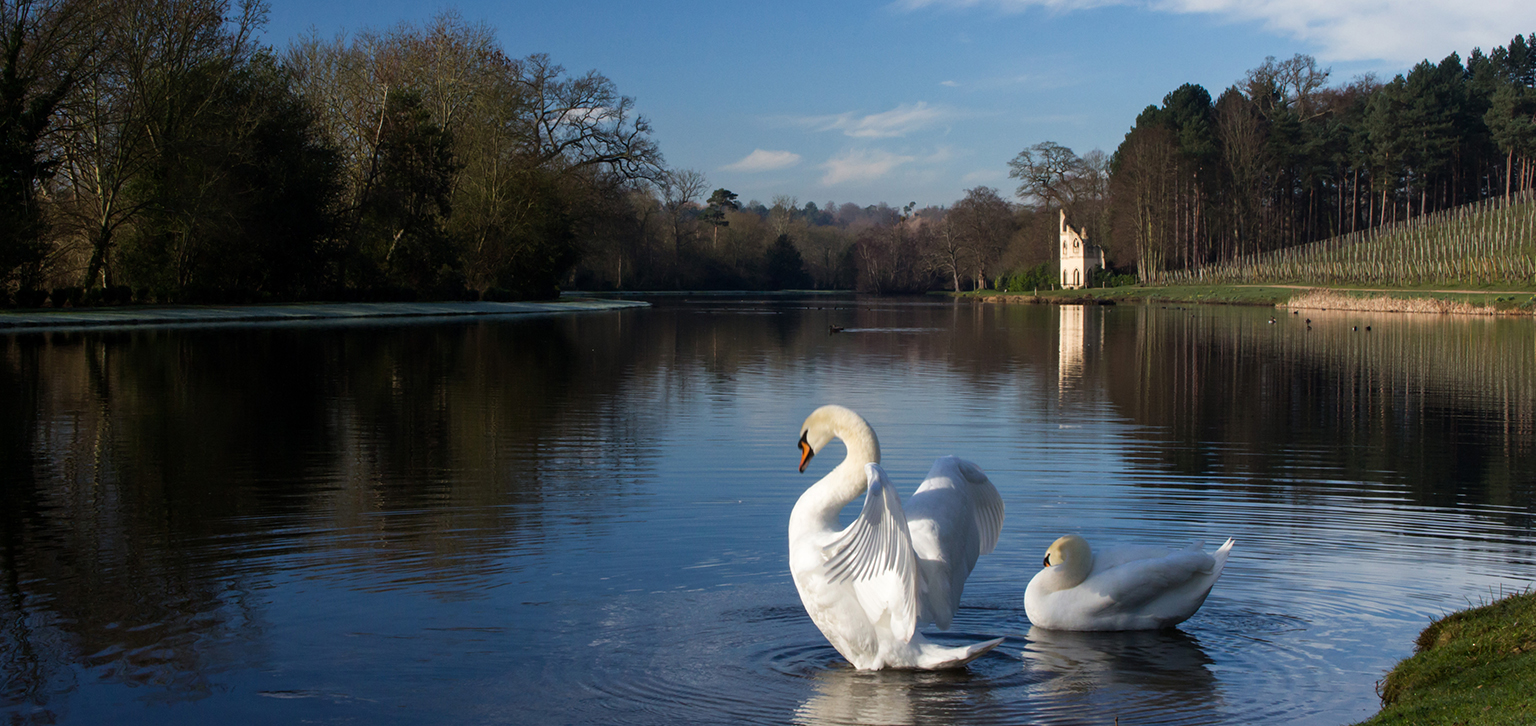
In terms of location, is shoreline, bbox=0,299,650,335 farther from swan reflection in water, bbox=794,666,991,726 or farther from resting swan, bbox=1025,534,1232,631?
resting swan, bbox=1025,534,1232,631

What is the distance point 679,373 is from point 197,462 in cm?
1304

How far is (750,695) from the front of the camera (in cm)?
586

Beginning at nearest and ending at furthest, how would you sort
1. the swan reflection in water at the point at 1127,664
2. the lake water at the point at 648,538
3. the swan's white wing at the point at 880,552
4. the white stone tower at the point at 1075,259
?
1. the swan's white wing at the point at 880,552
2. the lake water at the point at 648,538
3. the swan reflection in water at the point at 1127,664
4. the white stone tower at the point at 1075,259

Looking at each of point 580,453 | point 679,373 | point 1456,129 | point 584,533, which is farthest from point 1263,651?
point 1456,129

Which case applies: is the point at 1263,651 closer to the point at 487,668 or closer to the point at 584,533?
the point at 487,668

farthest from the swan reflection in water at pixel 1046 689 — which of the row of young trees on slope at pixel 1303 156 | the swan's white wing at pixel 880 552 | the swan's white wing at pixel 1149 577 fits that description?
the row of young trees on slope at pixel 1303 156

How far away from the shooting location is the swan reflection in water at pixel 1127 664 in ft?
19.7

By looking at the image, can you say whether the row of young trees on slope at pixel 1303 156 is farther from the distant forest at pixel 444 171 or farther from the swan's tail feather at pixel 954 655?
the swan's tail feather at pixel 954 655

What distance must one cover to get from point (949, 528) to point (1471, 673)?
8.18 feet

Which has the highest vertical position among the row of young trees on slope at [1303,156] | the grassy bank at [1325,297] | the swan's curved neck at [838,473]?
the row of young trees on slope at [1303,156]

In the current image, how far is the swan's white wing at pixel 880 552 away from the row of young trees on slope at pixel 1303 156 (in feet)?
309

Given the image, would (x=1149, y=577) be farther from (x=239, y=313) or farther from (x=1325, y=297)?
(x=1325, y=297)

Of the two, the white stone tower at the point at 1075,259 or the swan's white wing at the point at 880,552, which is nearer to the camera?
the swan's white wing at the point at 880,552

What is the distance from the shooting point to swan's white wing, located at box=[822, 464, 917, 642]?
542cm
